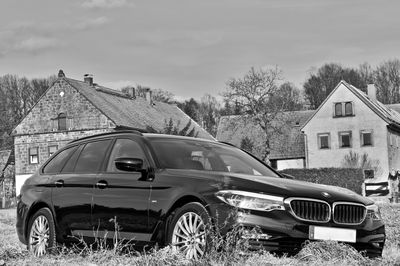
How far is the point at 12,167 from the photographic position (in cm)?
7494

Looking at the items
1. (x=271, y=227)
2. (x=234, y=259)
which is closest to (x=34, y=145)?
(x=271, y=227)

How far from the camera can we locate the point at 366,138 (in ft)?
205

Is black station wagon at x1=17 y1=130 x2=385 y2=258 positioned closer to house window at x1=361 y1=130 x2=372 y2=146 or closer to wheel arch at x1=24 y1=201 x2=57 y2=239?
wheel arch at x1=24 y1=201 x2=57 y2=239

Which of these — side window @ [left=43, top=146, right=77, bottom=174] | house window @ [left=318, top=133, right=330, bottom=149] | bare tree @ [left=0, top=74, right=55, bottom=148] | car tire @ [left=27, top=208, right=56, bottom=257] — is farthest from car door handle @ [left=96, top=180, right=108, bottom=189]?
bare tree @ [left=0, top=74, right=55, bottom=148]

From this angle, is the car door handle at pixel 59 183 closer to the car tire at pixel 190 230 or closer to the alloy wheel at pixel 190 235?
the car tire at pixel 190 230

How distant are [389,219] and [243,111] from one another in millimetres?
48497

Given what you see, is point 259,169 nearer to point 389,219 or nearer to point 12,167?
point 389,219

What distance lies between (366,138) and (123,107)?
71.5 feet

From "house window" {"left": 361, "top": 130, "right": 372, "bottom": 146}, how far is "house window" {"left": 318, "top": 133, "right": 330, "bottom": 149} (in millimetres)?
3035

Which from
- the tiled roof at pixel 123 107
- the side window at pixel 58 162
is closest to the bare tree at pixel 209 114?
the tiled roof at pixel 123 107

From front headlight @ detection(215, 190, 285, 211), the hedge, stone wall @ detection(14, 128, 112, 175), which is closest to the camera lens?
front headlight @ detection(215, 190, 285, 211)

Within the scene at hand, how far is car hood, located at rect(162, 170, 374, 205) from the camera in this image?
22.9ft

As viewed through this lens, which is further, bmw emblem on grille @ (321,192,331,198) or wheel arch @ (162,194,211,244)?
wheel arch @ (162,194,211,244)

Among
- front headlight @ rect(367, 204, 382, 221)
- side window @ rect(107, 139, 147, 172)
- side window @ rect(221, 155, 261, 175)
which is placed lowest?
front headlight @ rect(367, 204, 382, 221)
